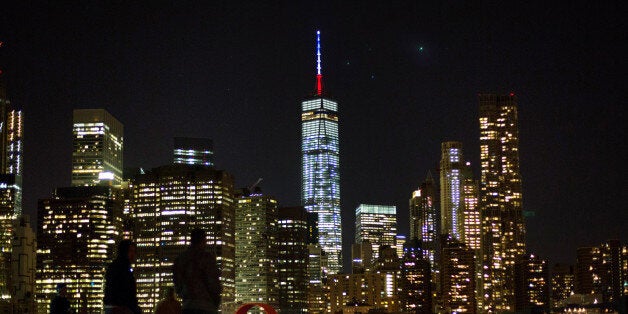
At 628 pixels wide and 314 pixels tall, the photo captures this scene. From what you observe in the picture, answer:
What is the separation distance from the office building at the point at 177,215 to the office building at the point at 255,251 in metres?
12.1

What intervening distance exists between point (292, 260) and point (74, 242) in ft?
159

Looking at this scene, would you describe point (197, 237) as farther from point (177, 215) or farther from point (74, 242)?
point (177, 215)

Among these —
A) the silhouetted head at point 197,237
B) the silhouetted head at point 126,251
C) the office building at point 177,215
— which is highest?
the office building at point 177,215

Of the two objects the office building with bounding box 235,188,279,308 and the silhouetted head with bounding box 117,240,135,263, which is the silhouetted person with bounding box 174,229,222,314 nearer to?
the silhouetted head with bounding box 117,240,135,263

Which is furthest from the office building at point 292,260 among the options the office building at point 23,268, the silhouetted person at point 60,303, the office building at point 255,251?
the silhouetted person at point 60,303

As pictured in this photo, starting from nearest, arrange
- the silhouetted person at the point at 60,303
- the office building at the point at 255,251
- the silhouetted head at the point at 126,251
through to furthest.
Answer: the silhouetted head at the point at 126,251, the silhouetted person at the point at 60,303, the office building at the point at 255,251

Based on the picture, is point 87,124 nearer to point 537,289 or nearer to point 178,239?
point 178,239

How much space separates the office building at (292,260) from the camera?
182 m

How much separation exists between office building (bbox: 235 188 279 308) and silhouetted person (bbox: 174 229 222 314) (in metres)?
166

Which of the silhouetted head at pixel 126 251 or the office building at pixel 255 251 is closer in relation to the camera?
the silhouetted head at pixel 126 251

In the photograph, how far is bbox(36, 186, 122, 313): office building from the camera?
148 meters

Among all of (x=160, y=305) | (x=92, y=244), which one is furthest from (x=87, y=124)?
(x=160, y=305)

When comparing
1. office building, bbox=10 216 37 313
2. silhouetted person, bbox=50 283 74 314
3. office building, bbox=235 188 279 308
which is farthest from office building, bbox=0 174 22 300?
silhouetted person, bbox=50 283 74 314

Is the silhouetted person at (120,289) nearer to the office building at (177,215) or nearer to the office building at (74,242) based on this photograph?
the office building at (74,242)
